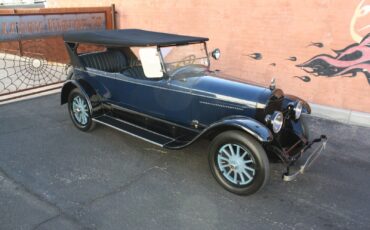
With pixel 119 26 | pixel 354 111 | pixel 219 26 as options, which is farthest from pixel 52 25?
pixel 354 111

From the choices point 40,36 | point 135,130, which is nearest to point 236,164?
point 135,130

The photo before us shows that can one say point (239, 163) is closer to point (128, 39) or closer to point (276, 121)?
point (276, 121)

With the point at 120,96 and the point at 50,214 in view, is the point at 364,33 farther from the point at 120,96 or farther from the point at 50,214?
the point at 50,214

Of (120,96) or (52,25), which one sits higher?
(52,25)

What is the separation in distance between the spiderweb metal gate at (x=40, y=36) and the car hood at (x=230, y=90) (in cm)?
477

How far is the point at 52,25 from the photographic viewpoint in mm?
8086

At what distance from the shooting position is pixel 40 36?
794cm

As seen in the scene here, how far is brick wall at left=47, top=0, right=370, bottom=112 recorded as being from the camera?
5.87 meters

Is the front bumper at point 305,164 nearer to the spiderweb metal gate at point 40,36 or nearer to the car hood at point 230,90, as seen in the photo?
the car hood at point 230,90

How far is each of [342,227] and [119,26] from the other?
834 centimetres

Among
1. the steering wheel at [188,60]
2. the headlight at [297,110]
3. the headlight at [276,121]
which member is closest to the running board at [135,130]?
the steering wheel at [188,60]

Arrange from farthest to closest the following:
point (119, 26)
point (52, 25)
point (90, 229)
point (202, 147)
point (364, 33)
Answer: point (119, 26)
point (52, 25)
point (364, 33)
point (202, 147)
point (90, 229)

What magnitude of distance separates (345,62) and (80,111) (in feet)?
16.0

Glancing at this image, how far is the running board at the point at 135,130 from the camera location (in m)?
4.16
